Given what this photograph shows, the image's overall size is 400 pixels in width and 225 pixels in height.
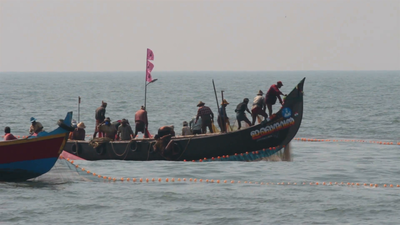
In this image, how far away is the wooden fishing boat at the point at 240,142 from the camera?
24.2 m

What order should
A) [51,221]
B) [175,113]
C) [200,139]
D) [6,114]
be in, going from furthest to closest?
[175,113] < [6,114] < [200,139] < [51,221]

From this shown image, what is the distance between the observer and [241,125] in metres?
24.9

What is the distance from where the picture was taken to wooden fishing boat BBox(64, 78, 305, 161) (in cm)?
2423

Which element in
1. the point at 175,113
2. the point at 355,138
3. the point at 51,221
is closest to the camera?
the point at 51,221

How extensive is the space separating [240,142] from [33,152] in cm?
754

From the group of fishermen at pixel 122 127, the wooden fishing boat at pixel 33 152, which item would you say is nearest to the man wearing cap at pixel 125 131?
the group of fishermen at pixel 122 127

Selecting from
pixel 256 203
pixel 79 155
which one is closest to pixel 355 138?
pixel 79 155

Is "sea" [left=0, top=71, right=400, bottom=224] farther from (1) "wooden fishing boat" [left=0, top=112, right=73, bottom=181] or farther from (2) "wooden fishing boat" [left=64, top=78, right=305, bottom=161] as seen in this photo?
(1) "wooden fishing boat" [left=0, top=112, right=73, bottom=181]

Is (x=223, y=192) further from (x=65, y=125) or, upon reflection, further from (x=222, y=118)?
(x=222, y=118)

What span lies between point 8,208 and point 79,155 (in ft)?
27.2

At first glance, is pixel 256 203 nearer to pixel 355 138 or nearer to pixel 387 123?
pixel 355 138

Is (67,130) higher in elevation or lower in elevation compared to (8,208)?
higher

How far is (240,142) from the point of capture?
24.4m

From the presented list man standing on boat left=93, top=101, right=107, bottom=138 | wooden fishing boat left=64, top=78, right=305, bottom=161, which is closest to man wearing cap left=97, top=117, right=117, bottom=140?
man standing on boat left=93, top=101, right=107, bottom=138
